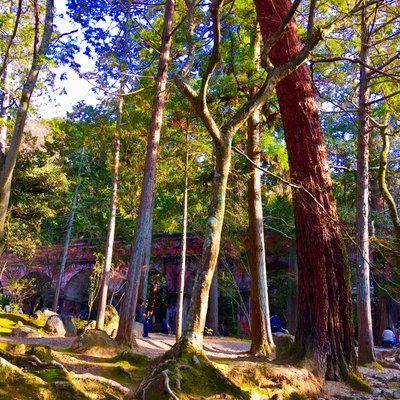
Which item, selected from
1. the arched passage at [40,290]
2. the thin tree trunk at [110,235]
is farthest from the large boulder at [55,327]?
the arched passage at [40,290]

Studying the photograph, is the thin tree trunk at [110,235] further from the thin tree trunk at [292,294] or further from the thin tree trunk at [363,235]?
the thin tree trunk at [292,294]

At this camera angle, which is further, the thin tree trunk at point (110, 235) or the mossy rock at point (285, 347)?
the thin tree trunk at point (110, 235)

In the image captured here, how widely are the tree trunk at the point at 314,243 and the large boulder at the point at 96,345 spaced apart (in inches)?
144

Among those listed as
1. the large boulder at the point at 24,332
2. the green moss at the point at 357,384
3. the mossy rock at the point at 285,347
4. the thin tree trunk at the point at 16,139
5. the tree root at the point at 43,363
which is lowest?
the green moss at the point at 357,384

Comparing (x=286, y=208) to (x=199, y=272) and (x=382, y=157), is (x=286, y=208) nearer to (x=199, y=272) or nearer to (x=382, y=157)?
(x=382, y=157)

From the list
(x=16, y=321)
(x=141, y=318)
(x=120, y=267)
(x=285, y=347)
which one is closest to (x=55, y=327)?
(x=16, y=321)

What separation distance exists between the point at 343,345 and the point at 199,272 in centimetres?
276

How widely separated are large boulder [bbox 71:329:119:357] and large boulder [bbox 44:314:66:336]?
4.23 meters

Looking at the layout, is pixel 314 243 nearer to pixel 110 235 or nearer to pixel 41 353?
pixel 41 353

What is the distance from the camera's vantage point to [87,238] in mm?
24422

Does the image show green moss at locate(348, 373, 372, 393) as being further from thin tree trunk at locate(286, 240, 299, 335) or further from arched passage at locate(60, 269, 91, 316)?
arched passage at locate(60, 269, 91, 316)

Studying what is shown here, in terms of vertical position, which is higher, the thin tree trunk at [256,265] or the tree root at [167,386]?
the thin tree trunk at [256,265]

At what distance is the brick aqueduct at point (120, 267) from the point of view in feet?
72.2

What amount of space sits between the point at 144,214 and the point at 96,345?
269 centimetres
